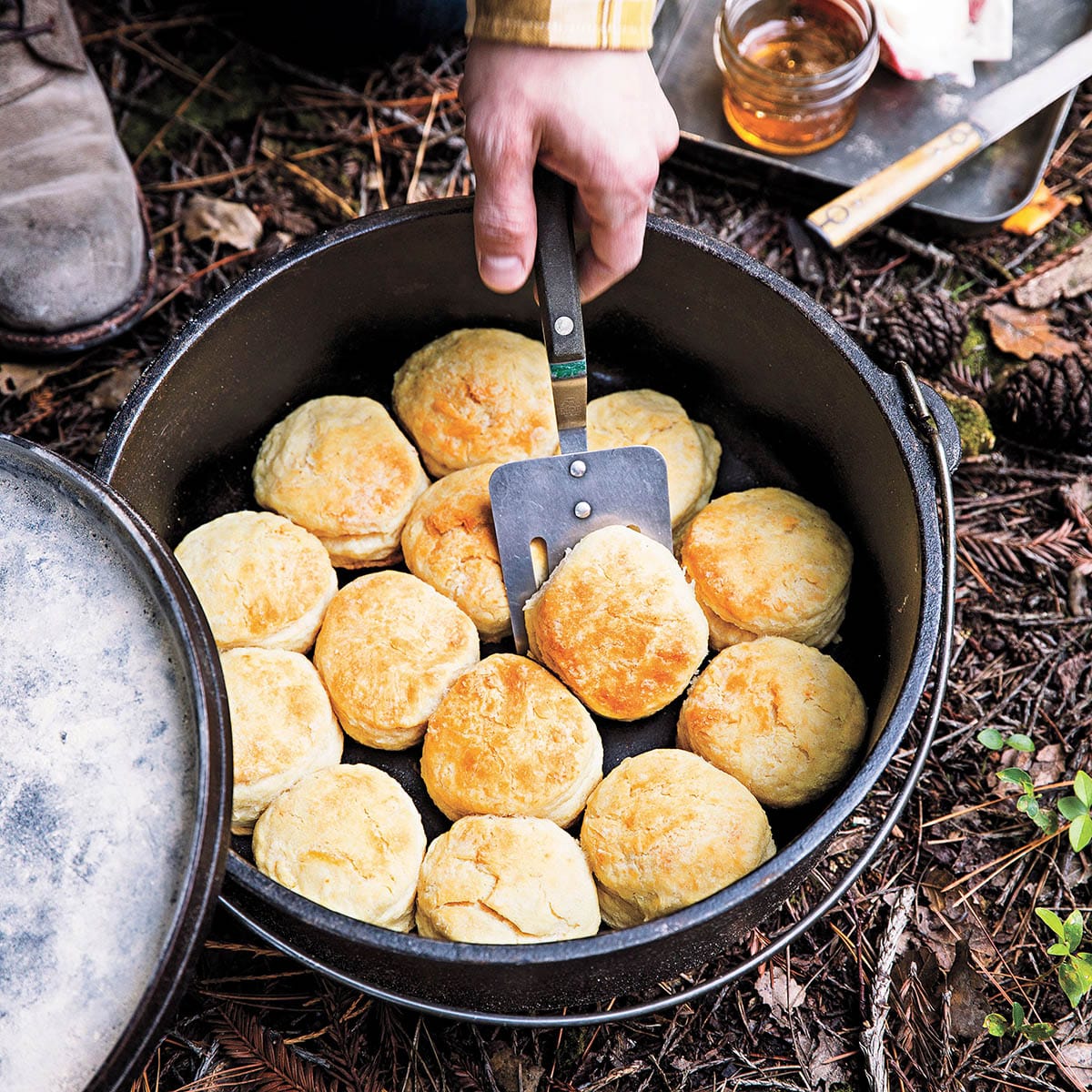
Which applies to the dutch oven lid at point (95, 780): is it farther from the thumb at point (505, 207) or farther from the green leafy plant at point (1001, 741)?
the green leafy plant at point (1001, 741)

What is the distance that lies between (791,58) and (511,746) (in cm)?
228

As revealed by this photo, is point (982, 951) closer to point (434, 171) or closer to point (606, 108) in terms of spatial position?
point (606, 108)

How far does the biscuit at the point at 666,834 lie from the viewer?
71.3 inches

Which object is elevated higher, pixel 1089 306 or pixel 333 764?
pixel 1089 306

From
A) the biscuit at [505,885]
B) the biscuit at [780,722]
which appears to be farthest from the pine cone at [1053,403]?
the biscuit at [505,885]

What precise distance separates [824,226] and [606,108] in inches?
51.7

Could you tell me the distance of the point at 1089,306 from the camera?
9.59ft

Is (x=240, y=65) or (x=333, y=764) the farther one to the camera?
(x=240, y=65)

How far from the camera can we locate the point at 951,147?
2814 mm

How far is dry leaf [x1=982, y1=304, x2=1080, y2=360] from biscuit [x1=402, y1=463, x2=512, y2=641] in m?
1.65

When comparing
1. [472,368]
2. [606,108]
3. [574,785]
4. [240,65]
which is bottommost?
[574,785]

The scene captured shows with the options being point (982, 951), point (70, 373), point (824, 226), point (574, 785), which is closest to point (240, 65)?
point (70, 373)

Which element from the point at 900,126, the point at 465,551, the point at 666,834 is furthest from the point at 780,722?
the point at 900,126

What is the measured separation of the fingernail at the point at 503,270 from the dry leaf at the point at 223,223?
1.46 m
